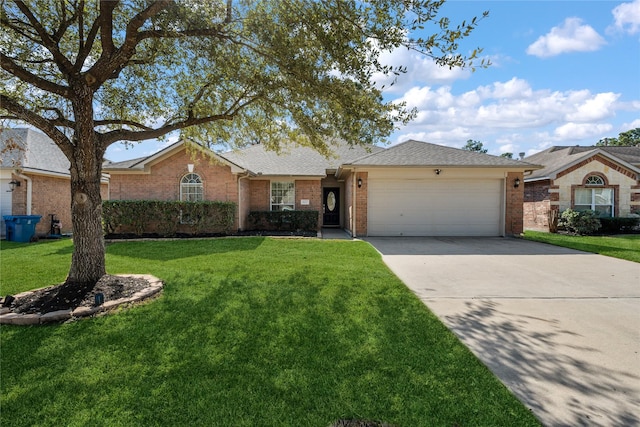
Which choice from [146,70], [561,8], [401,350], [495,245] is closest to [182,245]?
[146,70]

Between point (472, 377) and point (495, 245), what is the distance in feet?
31.3

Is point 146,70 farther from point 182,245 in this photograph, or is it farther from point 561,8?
point 561,8

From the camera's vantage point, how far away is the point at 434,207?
44.3 ft

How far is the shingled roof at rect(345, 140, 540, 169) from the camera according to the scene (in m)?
12.9

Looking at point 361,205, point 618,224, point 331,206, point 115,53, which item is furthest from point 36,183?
point 618,224

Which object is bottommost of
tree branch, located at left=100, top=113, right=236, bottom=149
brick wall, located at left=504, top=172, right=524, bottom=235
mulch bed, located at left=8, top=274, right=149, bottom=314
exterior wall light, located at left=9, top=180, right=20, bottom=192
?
mulch bed, located at left=8, top=274, right=149, bottom=314

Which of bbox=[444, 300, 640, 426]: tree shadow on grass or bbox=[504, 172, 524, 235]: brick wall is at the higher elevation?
bbox=[504, 172, 524, 235]: brick wall

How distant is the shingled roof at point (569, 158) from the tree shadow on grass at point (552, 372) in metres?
12.5

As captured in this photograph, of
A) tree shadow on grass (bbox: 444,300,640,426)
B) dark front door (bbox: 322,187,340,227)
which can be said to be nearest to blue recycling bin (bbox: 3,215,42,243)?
dark front door (bbox: 322,187,340,227)

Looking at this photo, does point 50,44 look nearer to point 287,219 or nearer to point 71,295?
point 71,295

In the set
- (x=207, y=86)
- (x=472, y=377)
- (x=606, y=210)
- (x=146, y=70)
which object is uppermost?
(x=146, y=70)

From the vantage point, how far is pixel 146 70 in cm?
725

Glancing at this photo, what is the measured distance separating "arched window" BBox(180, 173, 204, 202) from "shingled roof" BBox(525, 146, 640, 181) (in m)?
15.0

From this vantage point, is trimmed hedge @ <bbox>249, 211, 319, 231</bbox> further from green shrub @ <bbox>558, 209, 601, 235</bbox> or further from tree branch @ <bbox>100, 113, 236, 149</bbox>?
green shrub @ <bbox>558, 209, 601, 235</bbox>
